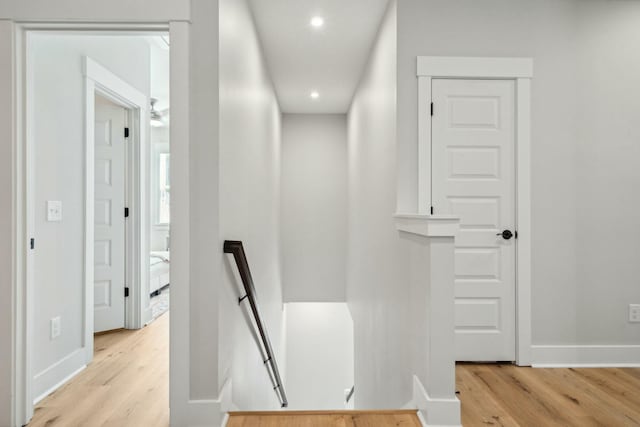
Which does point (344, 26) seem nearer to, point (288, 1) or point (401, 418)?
point (288, 1)

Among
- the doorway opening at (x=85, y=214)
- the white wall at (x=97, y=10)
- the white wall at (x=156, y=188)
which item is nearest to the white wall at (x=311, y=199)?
the white wall at (x=156, y=188)

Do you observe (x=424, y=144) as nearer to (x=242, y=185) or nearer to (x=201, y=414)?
(x=242, y=185)

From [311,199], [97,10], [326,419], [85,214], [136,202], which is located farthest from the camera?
[311,199]

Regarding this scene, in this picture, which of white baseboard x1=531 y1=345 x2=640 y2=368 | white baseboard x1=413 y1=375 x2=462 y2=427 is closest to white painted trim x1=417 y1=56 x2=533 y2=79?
white baseboard x1=531 y1=345 x2=640 y2=368

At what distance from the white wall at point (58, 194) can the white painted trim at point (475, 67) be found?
2391 mm

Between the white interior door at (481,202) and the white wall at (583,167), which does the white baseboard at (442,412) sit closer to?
the white interior door at (481,202)

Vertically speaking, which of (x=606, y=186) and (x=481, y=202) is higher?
(x=606, y=186)

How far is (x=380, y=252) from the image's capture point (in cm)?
337

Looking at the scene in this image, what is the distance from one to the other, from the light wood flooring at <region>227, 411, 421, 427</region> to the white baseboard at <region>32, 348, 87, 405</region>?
3.93 ft

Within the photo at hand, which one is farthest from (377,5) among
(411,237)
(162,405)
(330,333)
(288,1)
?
(330,333)

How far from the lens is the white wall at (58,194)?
96.3 inches

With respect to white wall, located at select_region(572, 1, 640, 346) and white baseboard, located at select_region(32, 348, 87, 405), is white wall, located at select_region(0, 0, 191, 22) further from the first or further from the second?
white wall, located at select_region(572, 1, 640, 346)

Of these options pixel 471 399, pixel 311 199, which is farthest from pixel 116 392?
pixel 311 199

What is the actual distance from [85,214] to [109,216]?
3.07ft
